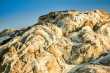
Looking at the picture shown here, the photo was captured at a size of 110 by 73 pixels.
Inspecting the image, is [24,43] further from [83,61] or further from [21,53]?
[83,61]

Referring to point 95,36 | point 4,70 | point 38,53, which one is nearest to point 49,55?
point 38,53

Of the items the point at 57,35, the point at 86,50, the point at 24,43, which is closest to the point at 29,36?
the point at 24,43

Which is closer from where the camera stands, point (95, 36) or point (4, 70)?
point (4, 70)

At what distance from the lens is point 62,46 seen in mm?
61531

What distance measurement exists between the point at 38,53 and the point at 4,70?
583 cm

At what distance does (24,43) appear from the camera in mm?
56938

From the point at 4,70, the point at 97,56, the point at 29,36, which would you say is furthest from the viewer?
the point at 97,56

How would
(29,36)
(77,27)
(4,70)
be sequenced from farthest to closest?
1. (77,27)
2. (29,36)
3. (4,70)

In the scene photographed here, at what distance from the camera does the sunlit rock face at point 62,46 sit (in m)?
54.5

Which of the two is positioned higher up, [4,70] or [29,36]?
[29,36]

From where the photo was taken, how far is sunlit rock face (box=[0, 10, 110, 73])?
54.5 meters

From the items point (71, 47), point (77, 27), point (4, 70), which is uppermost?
point (77, 27)

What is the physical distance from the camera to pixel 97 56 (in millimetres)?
62469

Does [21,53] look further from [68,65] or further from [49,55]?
[68,65]
